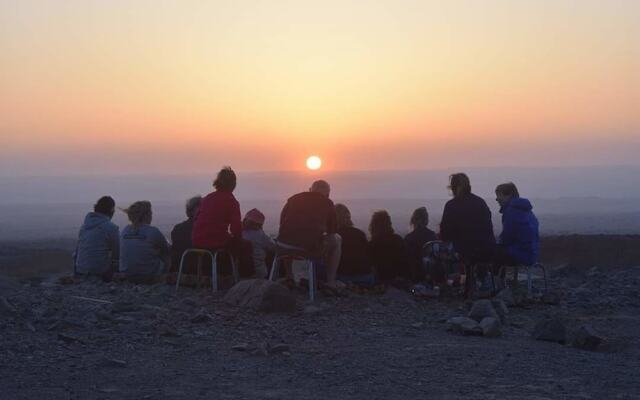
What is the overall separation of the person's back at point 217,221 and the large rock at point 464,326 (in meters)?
3.00

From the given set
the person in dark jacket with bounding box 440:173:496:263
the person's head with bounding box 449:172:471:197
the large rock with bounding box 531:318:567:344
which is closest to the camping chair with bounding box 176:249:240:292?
the person in dark jacket with bounding box 440:173:496:263

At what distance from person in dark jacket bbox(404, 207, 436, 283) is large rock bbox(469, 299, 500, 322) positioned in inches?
79.0

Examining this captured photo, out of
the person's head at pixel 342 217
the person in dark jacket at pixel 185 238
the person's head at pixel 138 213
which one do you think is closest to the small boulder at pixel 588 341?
the person's head at pixel 342 217

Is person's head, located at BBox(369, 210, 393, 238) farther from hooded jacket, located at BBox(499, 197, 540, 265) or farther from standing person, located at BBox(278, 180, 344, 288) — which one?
hooded jacket, located at BBox(499, 197, 540, 265)

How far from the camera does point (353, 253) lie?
12.0 metres

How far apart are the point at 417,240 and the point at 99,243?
429 centimetres

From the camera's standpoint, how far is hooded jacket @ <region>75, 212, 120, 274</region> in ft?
42.1

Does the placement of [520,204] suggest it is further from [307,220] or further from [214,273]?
[214,273]

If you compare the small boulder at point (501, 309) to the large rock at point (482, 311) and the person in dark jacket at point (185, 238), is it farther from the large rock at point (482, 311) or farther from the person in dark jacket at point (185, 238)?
the person in dark jacket at point (185, 238)

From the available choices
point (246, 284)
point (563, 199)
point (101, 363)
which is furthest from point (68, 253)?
point (563, 199)

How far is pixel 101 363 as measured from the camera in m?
7.87

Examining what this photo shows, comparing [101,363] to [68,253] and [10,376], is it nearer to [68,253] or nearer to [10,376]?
[10,376]

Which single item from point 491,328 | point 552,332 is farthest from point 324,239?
point 552,332

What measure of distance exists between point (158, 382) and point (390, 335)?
300 cm
